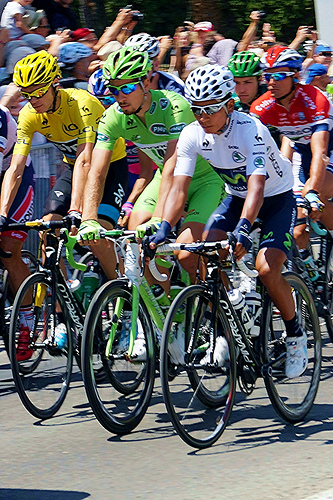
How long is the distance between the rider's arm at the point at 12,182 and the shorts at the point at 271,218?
1.66 metres

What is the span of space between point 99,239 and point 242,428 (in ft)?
4.85

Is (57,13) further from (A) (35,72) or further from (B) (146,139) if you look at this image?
(B) (146,139)

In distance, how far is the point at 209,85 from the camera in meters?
5.30

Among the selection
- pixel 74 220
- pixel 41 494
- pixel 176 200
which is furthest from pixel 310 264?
pixel 41 494

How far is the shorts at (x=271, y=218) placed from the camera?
565 centimetres

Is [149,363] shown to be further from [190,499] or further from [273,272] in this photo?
[190,499]

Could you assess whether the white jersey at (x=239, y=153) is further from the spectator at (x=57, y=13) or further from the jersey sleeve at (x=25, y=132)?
the spectator at (x=57, y=13)

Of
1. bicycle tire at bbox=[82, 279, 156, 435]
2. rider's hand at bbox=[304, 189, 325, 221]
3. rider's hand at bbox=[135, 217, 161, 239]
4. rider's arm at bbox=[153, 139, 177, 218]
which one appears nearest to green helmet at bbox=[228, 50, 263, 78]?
rider's hand at bbox=[304, 189, 325, 221]

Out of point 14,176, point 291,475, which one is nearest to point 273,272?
point 291,475

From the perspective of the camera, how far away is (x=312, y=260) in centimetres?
731

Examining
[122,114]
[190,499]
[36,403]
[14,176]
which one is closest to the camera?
[190,499]

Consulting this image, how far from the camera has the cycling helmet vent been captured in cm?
646

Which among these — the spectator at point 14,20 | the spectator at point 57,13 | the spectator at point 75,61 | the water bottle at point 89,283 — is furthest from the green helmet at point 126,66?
the spectator at point 57,13

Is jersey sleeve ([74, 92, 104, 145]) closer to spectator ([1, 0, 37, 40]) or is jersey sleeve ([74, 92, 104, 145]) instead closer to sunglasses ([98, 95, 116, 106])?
sunglasses ([98, 95, 116, 106])
